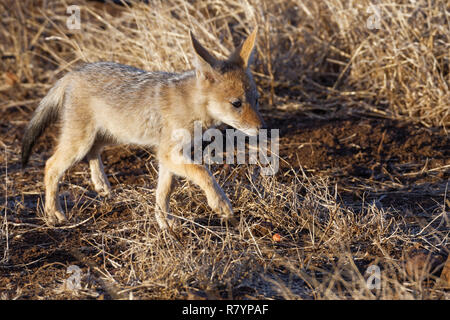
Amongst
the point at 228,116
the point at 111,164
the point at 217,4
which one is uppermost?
the point at 217,4

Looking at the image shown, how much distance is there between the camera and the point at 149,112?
15.1 ft

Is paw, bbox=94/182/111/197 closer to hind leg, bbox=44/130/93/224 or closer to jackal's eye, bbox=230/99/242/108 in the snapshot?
hind leg, bbox=44/130/93/224

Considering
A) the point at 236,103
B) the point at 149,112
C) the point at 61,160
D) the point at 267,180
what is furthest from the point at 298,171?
the point at 61,160

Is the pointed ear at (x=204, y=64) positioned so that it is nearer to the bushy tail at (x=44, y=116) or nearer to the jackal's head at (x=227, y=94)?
the jackal's head at (x=227, y=94)

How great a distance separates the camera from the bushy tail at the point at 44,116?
4949 mm

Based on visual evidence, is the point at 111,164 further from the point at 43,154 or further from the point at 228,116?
the point at 228,116

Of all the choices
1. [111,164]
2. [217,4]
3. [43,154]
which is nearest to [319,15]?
[217,4]

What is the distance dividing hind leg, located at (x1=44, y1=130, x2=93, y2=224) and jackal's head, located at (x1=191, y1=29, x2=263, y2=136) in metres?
1.06

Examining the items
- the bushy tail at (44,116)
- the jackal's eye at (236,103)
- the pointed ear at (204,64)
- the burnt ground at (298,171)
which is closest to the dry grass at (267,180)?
the burnt ground at (298,171)

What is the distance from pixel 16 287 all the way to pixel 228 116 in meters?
1.83

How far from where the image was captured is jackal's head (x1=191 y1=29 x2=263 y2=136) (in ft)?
14.3

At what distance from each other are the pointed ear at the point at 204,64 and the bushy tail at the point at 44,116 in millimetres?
1241

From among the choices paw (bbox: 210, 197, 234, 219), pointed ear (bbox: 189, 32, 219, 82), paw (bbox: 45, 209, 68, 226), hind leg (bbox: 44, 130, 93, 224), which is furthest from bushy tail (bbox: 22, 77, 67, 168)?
paw (bbox: 210, 197, 234, 219)

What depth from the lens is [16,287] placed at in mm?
3602
